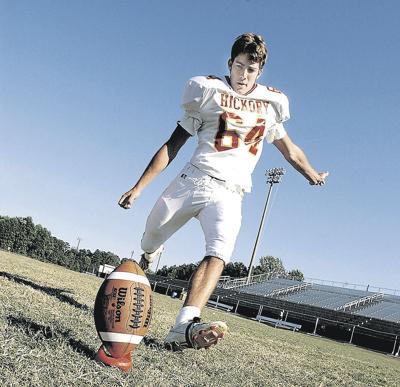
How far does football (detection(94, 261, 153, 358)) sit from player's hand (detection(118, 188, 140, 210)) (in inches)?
23.6

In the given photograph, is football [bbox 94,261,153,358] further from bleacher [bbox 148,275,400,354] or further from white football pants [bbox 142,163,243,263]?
bleacher [bbox 148,275,400,354]

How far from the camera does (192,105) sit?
3885 mm

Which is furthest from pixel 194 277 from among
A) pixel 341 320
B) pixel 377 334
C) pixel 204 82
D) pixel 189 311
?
pixel 341 320

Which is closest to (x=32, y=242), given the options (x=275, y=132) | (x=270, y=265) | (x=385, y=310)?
(x=270, y=265)

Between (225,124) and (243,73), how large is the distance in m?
0.43

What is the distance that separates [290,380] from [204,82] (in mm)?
2319

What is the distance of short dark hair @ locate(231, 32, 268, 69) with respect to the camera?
3758mm

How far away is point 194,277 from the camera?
3314 mm

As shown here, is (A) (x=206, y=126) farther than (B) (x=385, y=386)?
No

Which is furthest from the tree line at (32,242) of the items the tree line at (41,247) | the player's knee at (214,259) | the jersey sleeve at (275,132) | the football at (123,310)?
the football at (123,310)

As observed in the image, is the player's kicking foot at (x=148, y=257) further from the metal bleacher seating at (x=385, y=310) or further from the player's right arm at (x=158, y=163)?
the metal bleacher seating at (x=385, y=310)

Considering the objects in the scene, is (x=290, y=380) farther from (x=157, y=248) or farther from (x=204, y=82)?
(x=204, y=82)

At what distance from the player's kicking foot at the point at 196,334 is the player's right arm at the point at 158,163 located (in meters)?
0.91

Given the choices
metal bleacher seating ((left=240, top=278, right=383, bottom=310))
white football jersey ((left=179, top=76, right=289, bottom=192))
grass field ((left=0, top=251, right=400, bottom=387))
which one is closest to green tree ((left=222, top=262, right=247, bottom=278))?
metal bleacher seating ((left=240, top=278, right=383, bottom=310))
